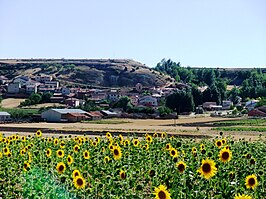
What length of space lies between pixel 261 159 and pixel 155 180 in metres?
3.48

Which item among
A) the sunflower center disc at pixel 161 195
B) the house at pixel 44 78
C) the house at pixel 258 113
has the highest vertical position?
the sunflower center disc at pixel 161 195

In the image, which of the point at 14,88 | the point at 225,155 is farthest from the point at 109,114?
the point at 225,155

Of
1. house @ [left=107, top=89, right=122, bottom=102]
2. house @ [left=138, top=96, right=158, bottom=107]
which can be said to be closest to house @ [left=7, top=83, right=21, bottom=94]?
house @ [left=107, top=89, right=122, bottom=102]

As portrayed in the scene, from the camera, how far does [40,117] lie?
2662 inches

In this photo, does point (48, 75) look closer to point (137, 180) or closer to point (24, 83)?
point (24, 83)

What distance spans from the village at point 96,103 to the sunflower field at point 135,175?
53.7 metres

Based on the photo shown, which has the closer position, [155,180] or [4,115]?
[155,180]

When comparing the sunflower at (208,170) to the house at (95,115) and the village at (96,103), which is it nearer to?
the village at (96,103)

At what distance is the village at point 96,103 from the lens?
2707 inches

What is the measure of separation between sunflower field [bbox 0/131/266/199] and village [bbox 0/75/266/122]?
53.7 m

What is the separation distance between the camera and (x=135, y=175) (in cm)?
1135

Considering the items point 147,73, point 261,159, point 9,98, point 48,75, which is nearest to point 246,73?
point 147,73

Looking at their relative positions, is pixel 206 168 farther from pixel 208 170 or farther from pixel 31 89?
pixel 31 89

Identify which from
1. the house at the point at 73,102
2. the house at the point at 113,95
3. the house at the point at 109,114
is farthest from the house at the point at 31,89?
the house at the point at 109,114
